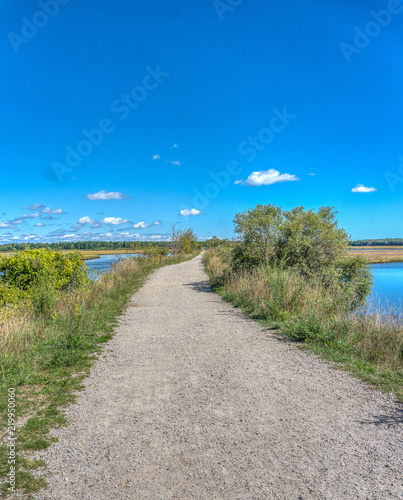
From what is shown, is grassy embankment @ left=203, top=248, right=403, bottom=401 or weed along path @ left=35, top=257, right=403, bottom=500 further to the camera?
grassy embankment @ left=203, top=248, right=403, bottom=401

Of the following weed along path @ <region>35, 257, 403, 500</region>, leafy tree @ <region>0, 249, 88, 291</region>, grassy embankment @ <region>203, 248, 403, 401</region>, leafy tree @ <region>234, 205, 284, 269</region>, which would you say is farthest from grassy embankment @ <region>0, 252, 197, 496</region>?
leafy tree @ <region>234, 205, 284, 269</region>

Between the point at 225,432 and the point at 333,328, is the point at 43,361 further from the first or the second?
the point at 333,328

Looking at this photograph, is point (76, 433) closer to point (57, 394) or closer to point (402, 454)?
point (57, 394)

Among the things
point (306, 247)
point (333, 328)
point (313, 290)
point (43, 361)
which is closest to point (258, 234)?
point (306, 247)

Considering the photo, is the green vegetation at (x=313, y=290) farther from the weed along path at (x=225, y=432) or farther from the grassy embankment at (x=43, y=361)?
the grassy embankment at (x=43, y=361)

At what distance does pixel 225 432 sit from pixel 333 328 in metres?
4.38

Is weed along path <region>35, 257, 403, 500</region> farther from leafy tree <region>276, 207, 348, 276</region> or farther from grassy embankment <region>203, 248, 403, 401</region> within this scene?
leafy tree <region>276, 207, 348, 276</region>

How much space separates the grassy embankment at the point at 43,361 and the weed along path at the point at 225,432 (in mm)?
200

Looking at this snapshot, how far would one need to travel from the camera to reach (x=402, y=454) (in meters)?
2.96

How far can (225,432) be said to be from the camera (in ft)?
11.0

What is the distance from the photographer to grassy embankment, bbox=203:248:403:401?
203 inches

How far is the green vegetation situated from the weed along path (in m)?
0.87

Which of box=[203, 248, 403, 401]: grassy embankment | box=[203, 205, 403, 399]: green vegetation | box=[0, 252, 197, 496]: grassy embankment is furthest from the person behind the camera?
box=[203, 205, 403, 399]: green vegetation

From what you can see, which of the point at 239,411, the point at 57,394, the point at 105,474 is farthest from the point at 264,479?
the point at 57,394
